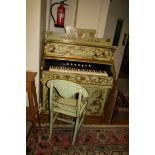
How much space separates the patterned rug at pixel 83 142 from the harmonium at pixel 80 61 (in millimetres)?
495

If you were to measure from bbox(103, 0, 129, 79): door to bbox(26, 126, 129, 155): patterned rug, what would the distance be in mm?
2425

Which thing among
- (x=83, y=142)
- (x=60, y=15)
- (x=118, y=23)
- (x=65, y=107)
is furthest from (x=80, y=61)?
(x=118, y=23)

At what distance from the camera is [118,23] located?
13.6 feet

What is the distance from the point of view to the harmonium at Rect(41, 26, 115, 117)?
8.19 feet

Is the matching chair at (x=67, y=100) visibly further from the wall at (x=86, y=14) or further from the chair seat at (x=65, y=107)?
the wall at (x=86, y=14)

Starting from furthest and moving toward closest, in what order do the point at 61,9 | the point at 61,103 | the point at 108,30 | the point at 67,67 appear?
the point at 108,30
the point at 61,9
the point at 67,67
the point at 61,103

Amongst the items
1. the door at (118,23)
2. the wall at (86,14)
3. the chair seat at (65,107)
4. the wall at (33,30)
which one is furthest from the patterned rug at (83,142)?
the door at (118,23)

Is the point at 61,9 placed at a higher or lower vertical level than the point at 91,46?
higher

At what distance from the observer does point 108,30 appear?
4.18 meters

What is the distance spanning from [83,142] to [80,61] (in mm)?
1199

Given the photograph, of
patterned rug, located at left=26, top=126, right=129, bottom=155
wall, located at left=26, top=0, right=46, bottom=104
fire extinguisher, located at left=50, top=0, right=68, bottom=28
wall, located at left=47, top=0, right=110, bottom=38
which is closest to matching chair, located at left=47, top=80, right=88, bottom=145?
patterned rug, located at left=26, top=126, right=129, bottom=155
